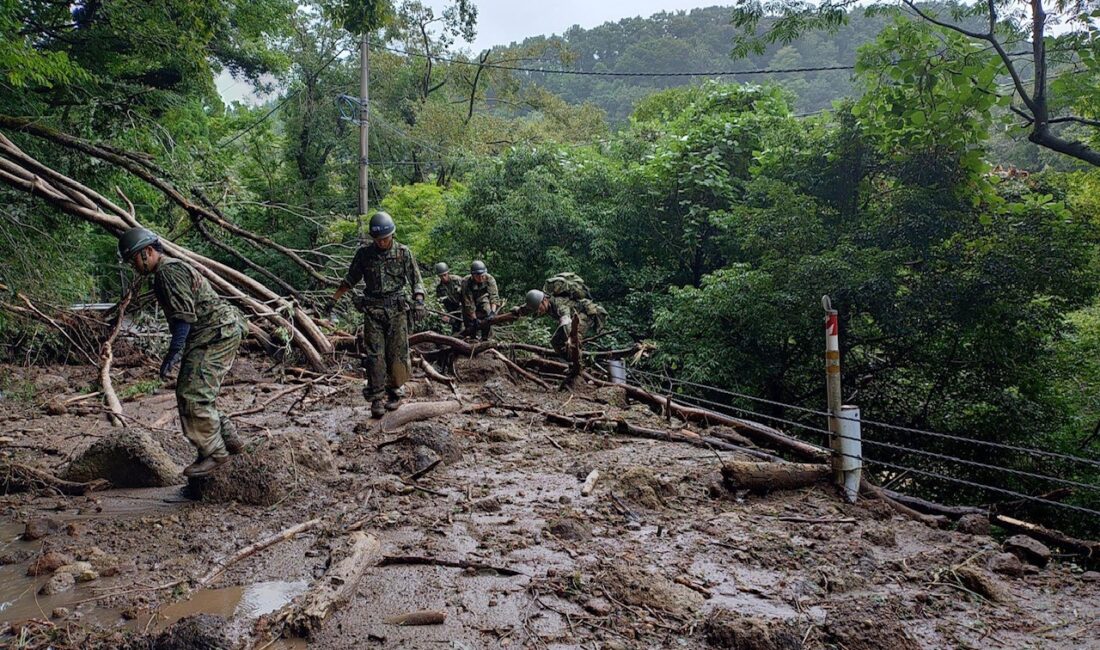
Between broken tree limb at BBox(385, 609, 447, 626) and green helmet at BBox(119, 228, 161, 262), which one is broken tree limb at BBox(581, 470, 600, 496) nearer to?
broken tree limb at BBox(385, 609, 447, 626)

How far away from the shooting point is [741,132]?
13914mm

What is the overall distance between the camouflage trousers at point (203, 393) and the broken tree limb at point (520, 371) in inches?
190

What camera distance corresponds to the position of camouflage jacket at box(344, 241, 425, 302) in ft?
22.5

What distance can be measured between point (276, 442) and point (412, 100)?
82.5 feet

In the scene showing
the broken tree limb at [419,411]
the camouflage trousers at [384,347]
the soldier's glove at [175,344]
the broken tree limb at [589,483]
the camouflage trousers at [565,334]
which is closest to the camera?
the soldier's glove at [175,344]

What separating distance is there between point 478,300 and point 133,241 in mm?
6365

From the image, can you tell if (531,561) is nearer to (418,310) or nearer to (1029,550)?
(1029,550)

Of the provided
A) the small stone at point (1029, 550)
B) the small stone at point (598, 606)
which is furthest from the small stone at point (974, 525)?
the small stone at point (598, 606)

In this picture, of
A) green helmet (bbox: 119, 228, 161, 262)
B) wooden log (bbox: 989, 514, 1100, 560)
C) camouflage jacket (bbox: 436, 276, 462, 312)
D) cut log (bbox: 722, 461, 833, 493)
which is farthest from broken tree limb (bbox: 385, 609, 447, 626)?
camouflage jacket (bbox: 436, 276, 462, 312)

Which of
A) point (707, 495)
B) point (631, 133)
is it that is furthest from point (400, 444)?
point (631, 133)

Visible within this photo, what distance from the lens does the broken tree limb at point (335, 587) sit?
3.03 m

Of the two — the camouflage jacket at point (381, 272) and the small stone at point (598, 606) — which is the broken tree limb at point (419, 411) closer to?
the camouflage jacket at point (381, 272)

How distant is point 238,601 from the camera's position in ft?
11.1

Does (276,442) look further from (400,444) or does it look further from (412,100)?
(412,100)
